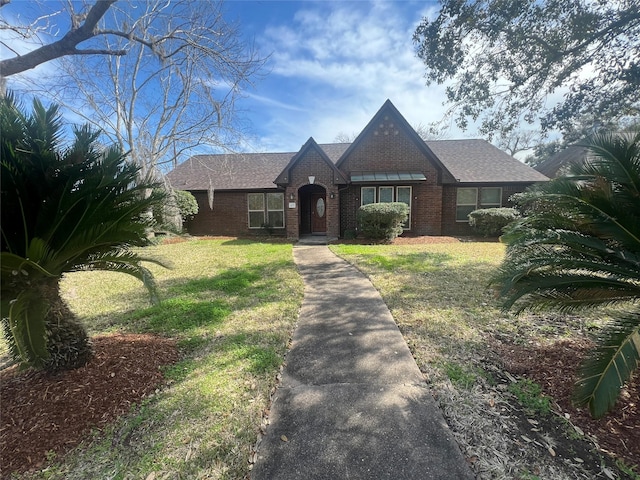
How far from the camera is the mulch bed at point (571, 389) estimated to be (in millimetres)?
2264

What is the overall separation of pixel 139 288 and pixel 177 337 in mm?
3615

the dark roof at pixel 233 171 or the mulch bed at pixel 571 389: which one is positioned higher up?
the dark roof at pixel 233 171

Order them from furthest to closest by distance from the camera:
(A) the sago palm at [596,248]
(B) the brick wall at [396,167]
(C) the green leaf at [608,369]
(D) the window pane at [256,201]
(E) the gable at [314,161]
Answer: (D) the window pane at [256,201]
(B) the brick wall at [396,167]
(E) the gable at [314,161]
(A) the sago palm at [596,248]
(C) the green leaf at [608,369]

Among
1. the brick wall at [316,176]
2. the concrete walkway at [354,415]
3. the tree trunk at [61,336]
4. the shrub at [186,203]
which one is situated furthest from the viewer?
the shrub at [186,203]

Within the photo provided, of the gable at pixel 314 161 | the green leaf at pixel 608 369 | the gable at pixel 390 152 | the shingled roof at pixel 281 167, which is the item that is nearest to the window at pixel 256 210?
the shingled roof at pixel 281 167

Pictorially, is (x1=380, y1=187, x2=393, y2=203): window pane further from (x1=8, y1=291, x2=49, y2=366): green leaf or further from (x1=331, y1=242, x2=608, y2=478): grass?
(x1=8, y1=291, x2=49, y2=366): green leaf

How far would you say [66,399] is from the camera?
2.62 meters

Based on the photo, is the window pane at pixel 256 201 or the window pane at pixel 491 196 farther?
the window pane at pixel 256 201

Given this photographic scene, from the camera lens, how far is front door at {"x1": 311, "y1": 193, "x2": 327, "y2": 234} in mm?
17312

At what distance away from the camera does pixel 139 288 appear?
22.9ft

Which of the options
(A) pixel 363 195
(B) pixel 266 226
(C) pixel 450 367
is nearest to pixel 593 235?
(C) pixel 450 367

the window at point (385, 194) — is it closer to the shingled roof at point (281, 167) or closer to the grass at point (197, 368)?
the shingled roof at point (281, 167)

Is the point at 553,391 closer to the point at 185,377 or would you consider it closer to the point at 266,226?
the point at 185,377

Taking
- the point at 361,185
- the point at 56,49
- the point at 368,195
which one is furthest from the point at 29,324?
the point at 368,195
